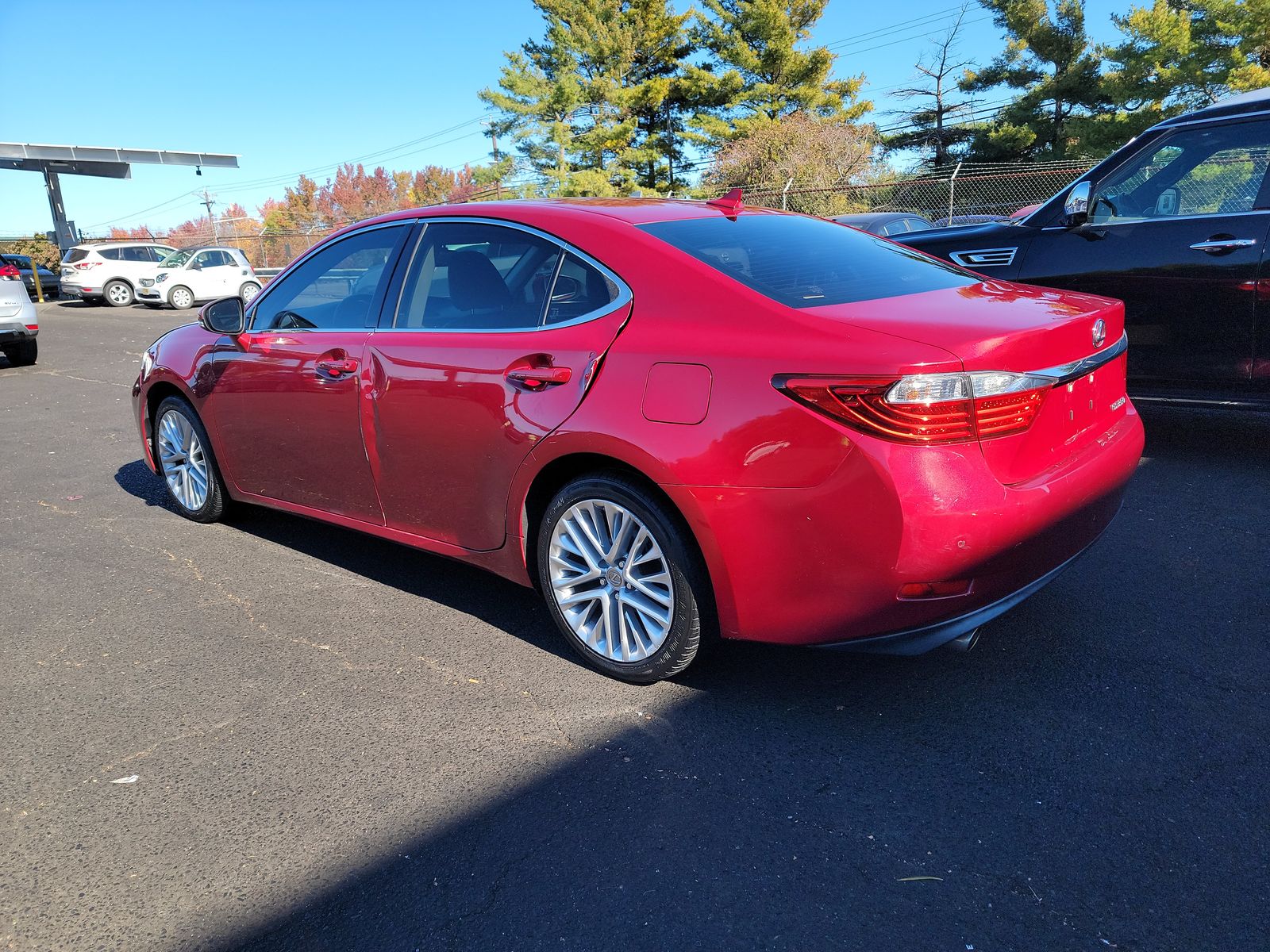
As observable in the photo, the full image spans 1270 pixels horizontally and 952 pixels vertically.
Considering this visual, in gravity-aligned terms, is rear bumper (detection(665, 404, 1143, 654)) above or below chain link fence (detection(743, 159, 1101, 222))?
below

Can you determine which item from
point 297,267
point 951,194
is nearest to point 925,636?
point 297,267

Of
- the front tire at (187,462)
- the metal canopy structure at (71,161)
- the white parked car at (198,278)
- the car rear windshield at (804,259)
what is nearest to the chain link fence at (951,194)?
the front tire at (187,462)

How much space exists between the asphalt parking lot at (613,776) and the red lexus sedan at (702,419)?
1.20ft

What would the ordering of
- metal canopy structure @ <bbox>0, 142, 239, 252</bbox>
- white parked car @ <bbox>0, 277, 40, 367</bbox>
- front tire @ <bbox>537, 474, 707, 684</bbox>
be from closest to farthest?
front tire @ <bbox>537, 474, 707, 684</bbox>
white parked car @ <bbox>0, 277, 40, 367</bbox>
metal canopy structure @ <bbox>0, 142, 239, 252</bbox>

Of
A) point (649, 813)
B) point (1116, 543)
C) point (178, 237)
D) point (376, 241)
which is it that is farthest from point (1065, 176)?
point (178, 237)

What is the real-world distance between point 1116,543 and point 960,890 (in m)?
2.65

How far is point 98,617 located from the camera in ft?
13.3

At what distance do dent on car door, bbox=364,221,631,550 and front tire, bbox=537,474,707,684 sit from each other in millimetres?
Result: 252

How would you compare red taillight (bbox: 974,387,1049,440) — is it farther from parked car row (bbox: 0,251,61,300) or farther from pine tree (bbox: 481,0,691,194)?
pine tree (bbox: 481,0,691,194)

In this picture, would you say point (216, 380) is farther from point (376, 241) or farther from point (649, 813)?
point (649, 813)

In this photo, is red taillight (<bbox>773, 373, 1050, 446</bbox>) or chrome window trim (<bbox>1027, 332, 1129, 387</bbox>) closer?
red taillight (<bbox>773, 373, 1050, 446</bbox>)

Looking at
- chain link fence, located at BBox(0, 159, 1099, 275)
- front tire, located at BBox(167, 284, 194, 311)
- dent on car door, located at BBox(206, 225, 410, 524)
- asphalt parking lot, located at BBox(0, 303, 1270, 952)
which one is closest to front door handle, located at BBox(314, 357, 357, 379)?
dent on car door, located at BBox(206, 225, 410, 524)

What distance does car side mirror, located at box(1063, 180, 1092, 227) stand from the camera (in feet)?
18.1

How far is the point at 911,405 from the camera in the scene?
2.54 meters
